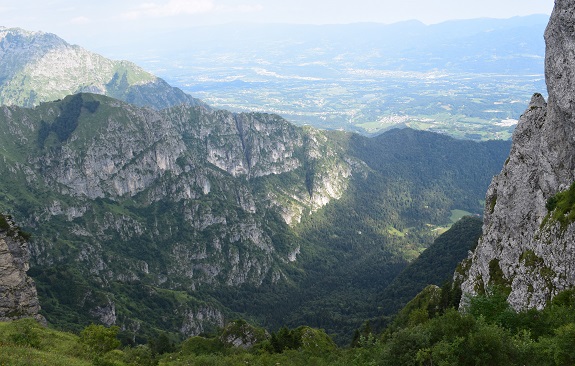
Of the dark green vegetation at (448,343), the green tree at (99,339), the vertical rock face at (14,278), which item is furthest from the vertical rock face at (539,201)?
the vertical rock face at (14,278)

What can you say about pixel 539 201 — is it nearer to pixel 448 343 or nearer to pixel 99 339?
pixel 448 343

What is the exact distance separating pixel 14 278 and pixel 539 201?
120950mm

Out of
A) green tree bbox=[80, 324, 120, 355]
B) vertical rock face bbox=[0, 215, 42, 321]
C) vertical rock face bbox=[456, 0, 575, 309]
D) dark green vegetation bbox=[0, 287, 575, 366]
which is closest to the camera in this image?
dark green vegetation bbox=[0, 287, 575, 366]

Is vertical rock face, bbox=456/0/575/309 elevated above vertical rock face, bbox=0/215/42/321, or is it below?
above

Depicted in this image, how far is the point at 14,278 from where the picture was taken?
109375 mm

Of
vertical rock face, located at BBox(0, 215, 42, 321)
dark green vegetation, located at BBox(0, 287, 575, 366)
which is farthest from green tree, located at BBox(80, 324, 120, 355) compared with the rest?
vertical rock face, located at BBox(0, 215, 42, 321)

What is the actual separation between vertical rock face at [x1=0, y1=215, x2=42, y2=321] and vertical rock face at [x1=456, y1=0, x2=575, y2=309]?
351 feet

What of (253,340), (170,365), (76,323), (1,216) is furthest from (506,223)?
(76,323)

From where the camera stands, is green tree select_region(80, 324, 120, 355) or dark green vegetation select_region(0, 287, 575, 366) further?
green tree select_region(80, 324, 120, 355)

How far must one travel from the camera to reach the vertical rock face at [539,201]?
208 ft

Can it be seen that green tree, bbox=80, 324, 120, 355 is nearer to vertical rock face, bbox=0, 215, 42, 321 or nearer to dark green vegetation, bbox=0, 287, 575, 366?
dark green vegetation, bbox=0, 287, 575, 366

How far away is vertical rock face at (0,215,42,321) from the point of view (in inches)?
4218

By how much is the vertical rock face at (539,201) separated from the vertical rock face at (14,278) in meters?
107

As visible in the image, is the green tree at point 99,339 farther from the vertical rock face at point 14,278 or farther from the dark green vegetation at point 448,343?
the vertical rock face at point 14,278
